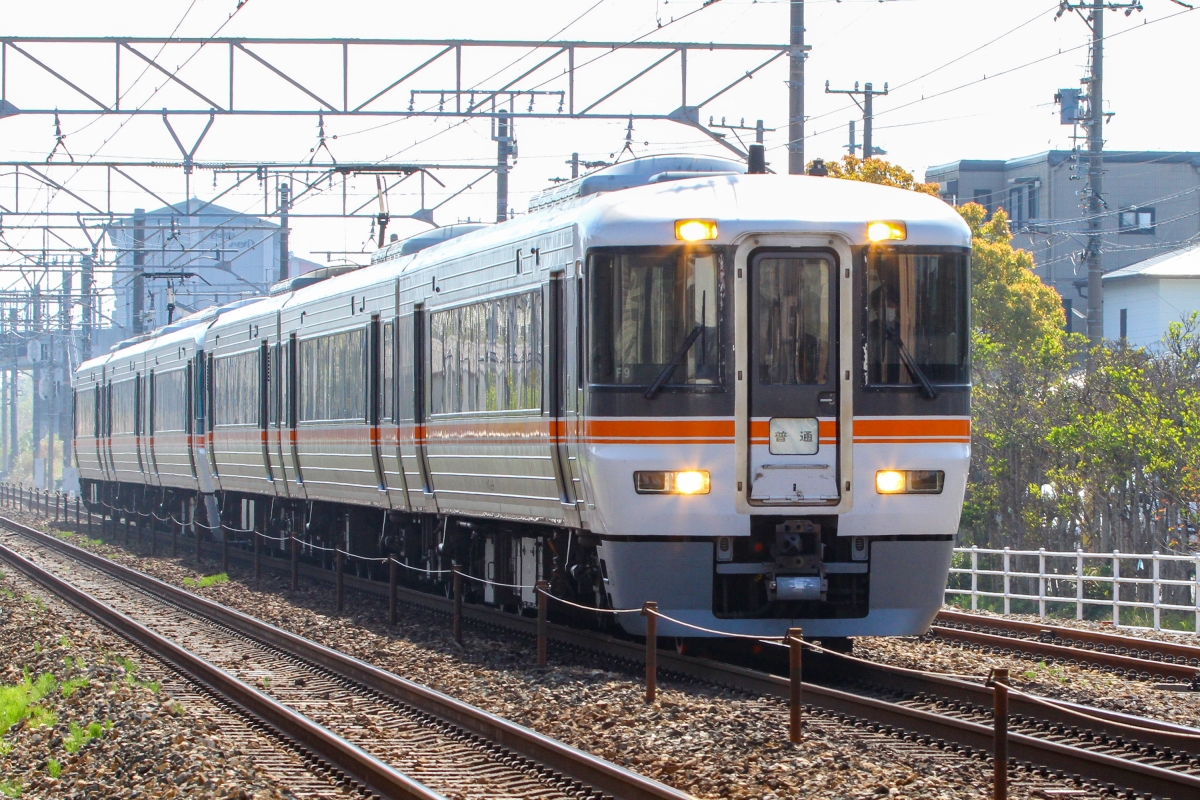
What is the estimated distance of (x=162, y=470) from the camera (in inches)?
1166

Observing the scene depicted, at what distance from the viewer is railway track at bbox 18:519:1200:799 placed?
7.63 meters

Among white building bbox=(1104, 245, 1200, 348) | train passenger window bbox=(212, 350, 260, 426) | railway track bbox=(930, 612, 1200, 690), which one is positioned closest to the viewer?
A: railway track bbox=(930, 612, 1200, 690)

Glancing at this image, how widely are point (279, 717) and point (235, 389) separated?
1411 cm

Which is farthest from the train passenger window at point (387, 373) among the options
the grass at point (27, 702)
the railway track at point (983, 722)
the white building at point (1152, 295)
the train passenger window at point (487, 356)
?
the white building at point (1152, 295)

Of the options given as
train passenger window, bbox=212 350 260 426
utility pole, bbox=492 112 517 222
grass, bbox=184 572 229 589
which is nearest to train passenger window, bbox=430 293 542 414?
grass, bbox=184 572 229 589

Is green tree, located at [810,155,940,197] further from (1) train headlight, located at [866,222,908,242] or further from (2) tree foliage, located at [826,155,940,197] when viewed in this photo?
(1) train headlight, located at [866,222,908,242]

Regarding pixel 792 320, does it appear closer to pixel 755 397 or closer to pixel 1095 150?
pixel 755 397

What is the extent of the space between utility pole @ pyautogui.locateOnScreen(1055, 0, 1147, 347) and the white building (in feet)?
56.9

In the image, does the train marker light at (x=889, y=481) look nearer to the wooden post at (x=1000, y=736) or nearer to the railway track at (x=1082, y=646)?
the railway track at (x=1082, y=646)

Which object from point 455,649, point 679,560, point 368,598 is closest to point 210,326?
point 368,598

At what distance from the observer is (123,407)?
33750 mm

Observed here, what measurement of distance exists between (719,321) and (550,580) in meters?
2.99

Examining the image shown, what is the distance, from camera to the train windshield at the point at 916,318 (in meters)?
11.1

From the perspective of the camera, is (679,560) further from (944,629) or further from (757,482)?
(944,629)
